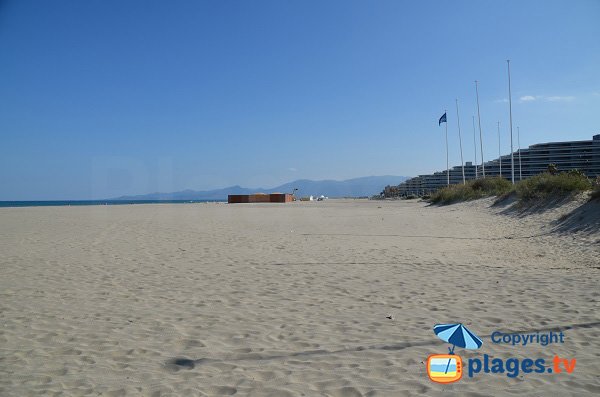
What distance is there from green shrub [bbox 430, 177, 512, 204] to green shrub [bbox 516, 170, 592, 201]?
22.3 feet

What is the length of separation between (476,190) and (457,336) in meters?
28.1

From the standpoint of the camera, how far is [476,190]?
2998cm

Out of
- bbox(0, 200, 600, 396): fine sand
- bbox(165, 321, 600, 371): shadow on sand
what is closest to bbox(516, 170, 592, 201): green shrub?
bbox(0, 200, 600, 396): fine sand

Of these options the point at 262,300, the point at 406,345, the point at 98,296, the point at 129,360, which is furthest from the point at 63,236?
the point at 406,345

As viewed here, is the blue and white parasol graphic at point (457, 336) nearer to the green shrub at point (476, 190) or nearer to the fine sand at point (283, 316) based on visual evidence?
the fine sand at point (283, 316)

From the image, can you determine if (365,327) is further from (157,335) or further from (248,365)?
(157,335)

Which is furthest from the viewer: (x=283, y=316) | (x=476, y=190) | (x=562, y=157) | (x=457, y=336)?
(x=562, y=157)

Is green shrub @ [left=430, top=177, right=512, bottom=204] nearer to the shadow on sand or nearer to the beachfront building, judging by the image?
the beachfront building

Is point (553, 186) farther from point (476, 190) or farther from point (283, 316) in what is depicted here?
point (283, 316)

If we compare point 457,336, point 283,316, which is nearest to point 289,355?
point 283,316

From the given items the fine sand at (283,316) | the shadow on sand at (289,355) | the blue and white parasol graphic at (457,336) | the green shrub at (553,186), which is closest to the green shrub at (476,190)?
the green shrub at (553,186)

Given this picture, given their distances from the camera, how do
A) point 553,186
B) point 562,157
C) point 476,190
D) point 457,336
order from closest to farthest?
point 457,336
point 553,186
point 476,190
point 562,157

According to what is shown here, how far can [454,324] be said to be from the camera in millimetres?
4645

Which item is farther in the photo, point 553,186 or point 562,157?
point 562,157
